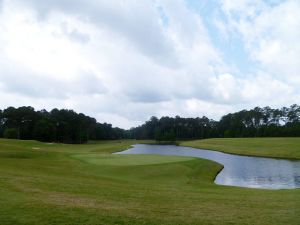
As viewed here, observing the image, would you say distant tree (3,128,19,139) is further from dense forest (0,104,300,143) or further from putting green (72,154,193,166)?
putting green (72,154,193,166)

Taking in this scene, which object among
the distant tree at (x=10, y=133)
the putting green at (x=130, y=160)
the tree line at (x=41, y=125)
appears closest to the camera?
the putting green at (x=130, y=160)

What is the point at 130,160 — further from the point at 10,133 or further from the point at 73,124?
the point at 73,124

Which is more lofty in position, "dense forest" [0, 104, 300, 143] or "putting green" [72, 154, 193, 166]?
"dense forest" [0, 104, 300, 143]

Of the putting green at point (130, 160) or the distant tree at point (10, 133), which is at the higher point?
the distant tree at point (10, 133)

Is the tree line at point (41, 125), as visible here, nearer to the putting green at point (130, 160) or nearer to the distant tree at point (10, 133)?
the distant tree at point (10, 133)

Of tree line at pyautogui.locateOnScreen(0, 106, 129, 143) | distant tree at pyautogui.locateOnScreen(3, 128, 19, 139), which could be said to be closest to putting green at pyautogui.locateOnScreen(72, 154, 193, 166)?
distant tree at pyautogui.locateOnScreen(3, 128, 19, 139)

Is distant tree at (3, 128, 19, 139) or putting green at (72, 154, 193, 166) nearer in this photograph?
putting green at (72, 154, 193, 166)

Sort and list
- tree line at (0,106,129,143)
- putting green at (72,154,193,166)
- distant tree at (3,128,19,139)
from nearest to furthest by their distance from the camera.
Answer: putting green at (72,154,193,166)
distant tree at (3,128,19,139)
tree line at (0,106,129,143)

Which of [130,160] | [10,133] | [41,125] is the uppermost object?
[41,125]

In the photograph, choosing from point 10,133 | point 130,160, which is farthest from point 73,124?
point 130,160

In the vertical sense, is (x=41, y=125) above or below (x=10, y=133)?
above

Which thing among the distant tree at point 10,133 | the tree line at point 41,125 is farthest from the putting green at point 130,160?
the tree line at point 41,125

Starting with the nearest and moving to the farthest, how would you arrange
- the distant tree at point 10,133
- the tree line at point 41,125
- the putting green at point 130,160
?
the putting green at point 130,160 → the distant tree at point 10,133 → the tree line at point 41,125

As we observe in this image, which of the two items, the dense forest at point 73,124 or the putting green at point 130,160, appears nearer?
the putting green at point 130,160
